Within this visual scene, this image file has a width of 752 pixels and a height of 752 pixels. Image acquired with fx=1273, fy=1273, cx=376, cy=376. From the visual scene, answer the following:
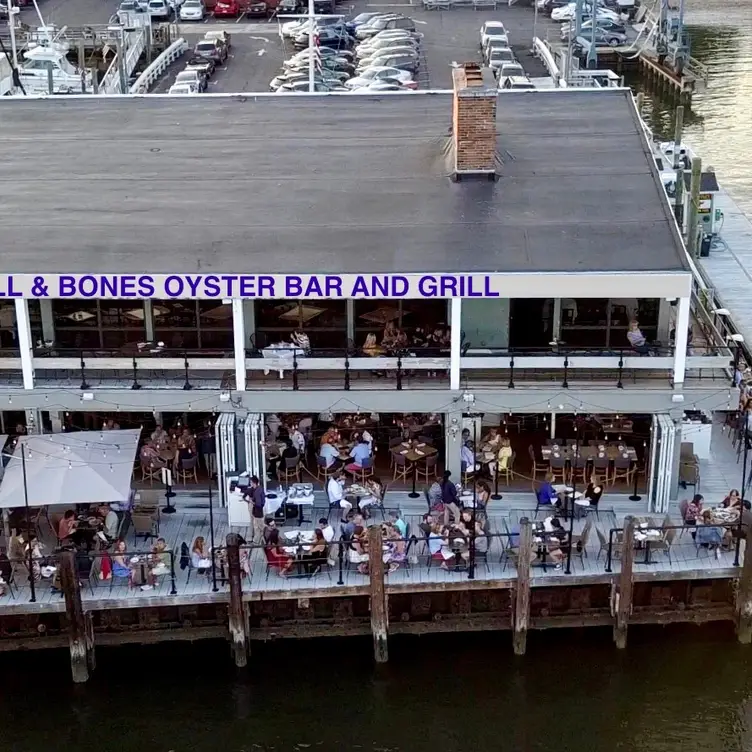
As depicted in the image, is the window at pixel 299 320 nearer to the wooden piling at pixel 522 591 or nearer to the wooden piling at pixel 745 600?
the wooden piling at pixel 522 591

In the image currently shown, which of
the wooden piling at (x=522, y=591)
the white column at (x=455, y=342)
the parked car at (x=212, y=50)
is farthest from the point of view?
the parked car at (x=212, y=50)

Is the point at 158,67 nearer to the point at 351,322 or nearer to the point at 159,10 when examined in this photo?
the point at 159,10

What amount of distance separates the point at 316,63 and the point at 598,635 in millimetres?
38713

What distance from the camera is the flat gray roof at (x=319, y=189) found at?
26422 millimetres

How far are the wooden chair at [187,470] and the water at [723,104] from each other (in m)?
30.8

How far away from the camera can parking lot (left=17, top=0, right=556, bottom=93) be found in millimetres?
62438

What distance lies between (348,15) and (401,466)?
2325 inches

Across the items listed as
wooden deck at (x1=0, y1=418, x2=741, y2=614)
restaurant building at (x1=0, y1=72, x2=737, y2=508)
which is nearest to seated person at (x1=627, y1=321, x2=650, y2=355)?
restaurant building at (x1=0, y1=72, x2=737, y2=508)

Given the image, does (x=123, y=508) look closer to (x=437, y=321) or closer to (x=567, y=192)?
(x=437, y=321)

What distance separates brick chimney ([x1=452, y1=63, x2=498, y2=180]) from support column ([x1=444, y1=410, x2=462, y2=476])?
6323 mm

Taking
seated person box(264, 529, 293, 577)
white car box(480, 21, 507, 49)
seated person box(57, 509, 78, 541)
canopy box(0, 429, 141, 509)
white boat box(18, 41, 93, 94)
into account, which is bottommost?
A: seated person box(264, 529, 293, 577)

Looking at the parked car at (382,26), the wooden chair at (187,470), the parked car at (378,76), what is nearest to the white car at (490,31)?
the parked car at (382,26)

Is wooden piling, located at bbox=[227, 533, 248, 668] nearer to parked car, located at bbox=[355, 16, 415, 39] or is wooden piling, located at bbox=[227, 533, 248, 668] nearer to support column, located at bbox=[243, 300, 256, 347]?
support column, located at bbox=[243, 300, 256, 347]

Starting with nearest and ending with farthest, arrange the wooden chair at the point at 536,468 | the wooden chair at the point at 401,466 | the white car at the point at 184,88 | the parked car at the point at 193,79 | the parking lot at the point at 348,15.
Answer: the wooden chair at the point at 401,466 < the wooden chair at the point at 536,468 < the white car at the point at 184,88 < the parked car at the point at 193,79 < the parking lot at the point at 348,15
